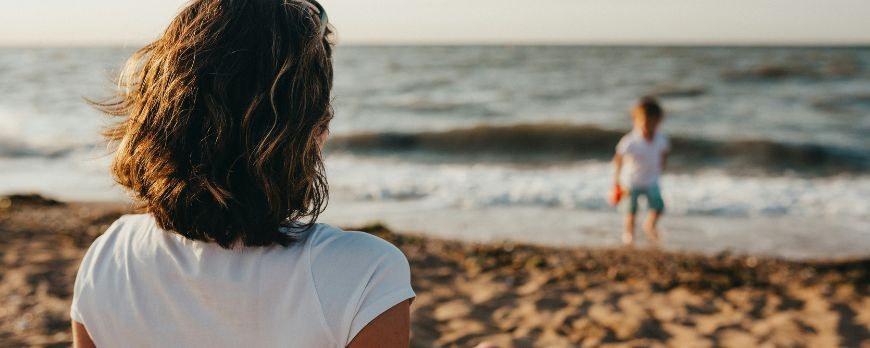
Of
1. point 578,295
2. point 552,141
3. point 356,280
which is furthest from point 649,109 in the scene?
point 552,141

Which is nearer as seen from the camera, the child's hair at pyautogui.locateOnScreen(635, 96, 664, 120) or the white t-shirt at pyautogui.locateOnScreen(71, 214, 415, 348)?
the white t-shirt at pyautogui.locateOnScreen(71, 214, 415, 348)

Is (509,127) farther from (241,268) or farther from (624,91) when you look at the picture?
(241,268)

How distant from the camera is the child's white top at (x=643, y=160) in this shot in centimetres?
682

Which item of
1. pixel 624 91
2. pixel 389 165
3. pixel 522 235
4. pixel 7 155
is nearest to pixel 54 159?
pixel 7 155

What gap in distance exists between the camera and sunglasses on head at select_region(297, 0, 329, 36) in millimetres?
1202

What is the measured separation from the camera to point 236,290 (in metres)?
1.17

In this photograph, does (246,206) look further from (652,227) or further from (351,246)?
(652,227)

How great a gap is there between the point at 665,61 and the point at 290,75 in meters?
33.2

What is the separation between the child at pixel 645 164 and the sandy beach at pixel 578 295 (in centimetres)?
90

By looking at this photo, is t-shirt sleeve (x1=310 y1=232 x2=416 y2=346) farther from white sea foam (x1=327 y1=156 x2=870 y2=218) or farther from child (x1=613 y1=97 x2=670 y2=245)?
white sea foam (x1=327 y1=156 x2=870 y2=218)

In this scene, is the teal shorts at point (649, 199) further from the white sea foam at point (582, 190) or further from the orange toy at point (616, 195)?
the white sea foam at point (582, 190)

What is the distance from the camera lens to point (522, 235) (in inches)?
265

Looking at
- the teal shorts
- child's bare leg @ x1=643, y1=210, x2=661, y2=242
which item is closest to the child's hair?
the teal shorts

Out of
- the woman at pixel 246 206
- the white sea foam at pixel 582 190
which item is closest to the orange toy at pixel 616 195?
the white sea foam at pixel 582 190
